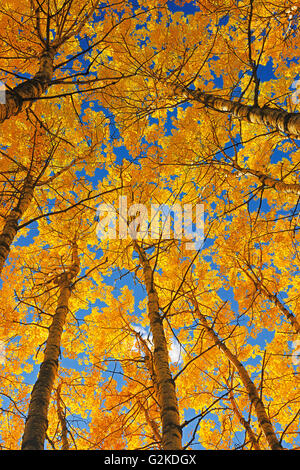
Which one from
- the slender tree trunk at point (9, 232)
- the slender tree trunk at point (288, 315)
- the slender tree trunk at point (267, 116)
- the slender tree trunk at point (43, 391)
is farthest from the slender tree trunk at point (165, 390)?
the slender tree trunk at point (288, 315)

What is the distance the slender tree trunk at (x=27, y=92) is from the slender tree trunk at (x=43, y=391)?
235cm

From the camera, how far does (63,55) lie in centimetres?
664

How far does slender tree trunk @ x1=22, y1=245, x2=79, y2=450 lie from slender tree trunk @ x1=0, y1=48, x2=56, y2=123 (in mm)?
2351

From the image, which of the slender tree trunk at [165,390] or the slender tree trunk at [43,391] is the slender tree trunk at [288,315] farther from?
the slender tree trunk at [43,391]

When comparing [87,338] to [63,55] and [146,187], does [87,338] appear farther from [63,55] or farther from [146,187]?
[63,55]

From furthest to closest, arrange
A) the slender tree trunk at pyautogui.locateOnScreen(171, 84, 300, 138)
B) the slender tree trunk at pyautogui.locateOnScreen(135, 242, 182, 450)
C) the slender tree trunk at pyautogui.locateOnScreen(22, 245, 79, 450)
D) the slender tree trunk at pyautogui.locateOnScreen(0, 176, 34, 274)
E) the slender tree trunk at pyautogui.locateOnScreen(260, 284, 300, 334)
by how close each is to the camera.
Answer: the slender tree trunk at pyautogui.locateOnScreen(260, 284, 300, 334) < the slender tree trunk at pyautogui.locateOnScreen(0, 176, 34, 274) < the slender tree trunk at pyautogui.locateOnScreen(171, 84, 300, 138) < the slender tree trunk at pyautogui.locateOnScreen(22, 245, 79, 450) < the slender tree trunk at pyautogui.locateOnScreen(135, 242, 182, 450)

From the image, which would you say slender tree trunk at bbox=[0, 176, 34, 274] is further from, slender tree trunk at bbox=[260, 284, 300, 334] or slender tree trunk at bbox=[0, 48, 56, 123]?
slender tree trunk at bbox=[260, 284, 300, 334]

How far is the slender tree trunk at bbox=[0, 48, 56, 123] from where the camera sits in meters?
1.93

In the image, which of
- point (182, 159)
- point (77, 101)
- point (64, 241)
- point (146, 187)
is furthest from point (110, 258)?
point (77, 101)

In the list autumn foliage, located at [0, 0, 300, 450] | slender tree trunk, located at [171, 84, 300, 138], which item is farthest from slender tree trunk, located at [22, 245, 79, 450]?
slender tree trunk, located at [171, 84, 300, 138]

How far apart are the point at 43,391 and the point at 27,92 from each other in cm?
266

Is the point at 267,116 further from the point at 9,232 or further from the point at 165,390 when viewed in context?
the point at 9,232

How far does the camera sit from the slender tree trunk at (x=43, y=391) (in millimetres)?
2056
